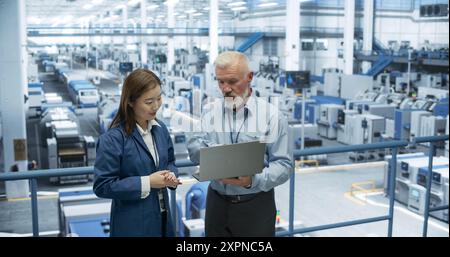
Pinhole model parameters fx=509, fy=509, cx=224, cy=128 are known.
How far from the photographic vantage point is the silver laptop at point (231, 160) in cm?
232

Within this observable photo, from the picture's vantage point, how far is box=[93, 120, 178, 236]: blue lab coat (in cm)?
227

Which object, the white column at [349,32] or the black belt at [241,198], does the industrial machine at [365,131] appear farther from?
the black belt at [241,198]

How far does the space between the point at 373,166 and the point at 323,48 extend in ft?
71.4

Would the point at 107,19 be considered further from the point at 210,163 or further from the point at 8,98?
the point at 210,163

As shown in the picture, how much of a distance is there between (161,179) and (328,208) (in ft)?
28.6

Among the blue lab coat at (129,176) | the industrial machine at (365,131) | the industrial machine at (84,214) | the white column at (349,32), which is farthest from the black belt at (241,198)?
the white column at (349,32)

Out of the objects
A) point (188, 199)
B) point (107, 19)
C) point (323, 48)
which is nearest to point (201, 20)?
point (107, 19)

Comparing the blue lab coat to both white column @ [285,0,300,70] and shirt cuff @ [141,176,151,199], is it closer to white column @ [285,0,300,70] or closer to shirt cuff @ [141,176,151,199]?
shirt cuff @ [141,176,151,199]

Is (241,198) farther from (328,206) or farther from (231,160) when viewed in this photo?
(328,206)

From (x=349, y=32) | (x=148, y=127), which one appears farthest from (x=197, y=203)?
(x=349, y=32)

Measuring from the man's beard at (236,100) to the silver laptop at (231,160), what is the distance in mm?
269

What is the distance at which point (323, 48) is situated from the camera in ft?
113

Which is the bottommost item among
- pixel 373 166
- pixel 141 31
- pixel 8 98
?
pixel 373 166

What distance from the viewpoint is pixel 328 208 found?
10.5 m
